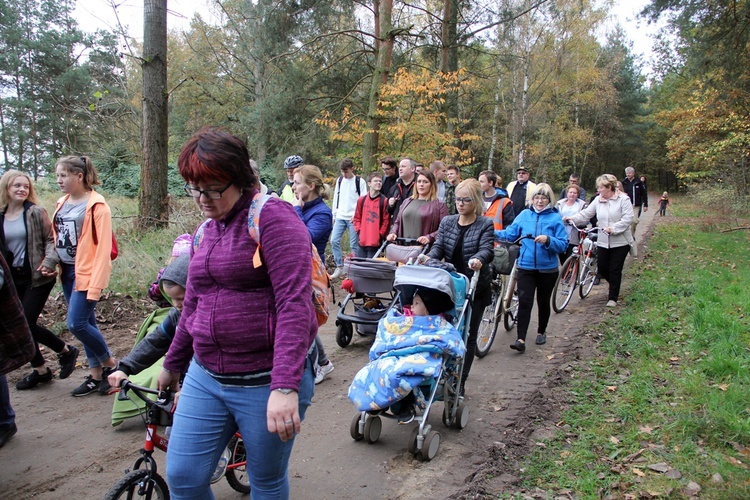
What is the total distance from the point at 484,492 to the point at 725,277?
8471 millimetres

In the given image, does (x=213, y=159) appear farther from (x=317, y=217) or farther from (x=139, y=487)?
(x=317, y=217)

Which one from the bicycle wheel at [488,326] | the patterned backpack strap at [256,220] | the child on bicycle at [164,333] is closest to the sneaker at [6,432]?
the child on bicycle at [164,333]

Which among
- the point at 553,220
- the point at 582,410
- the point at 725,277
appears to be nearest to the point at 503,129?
the point at 725,277

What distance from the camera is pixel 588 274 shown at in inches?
372

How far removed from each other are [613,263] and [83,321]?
24.8ft

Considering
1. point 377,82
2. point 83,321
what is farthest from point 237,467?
point 377,82

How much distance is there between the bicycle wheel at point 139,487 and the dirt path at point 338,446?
87 centimetres

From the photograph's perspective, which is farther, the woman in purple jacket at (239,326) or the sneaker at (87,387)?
the sneaker at (87,387)

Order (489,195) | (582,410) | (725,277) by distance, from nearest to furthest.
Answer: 1. (582,410)
2. (489,195)
3. (725,277)

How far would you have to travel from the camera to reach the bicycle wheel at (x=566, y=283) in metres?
8.52

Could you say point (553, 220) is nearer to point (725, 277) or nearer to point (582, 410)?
point (582, 410)

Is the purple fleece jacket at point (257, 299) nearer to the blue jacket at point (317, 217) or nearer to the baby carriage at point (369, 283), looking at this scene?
the blue jacket at point (317, 217)

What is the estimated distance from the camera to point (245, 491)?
11.6 feet

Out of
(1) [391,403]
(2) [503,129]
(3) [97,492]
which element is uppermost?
(2) [503,129]
